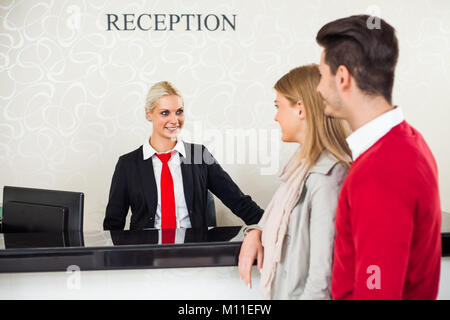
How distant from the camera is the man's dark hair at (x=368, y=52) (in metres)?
1.20

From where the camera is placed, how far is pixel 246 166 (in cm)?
425

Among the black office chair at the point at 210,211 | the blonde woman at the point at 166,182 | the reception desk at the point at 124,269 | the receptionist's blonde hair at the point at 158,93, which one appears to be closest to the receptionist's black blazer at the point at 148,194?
the blonde woman at the point at 166,182

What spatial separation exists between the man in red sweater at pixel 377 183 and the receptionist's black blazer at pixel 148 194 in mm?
2001

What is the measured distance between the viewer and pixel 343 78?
4.05ft

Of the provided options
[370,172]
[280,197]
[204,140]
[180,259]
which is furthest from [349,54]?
[204,140]

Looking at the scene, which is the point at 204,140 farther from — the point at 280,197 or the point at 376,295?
the point at 376,295

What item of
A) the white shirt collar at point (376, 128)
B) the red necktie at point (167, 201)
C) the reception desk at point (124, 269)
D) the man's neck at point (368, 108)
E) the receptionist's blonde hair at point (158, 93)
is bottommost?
the reception desk at point (124, 269)

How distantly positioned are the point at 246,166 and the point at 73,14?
6.15ft

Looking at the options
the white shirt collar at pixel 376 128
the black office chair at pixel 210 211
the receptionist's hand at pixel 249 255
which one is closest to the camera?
the white shirt collar at pixel 376 128

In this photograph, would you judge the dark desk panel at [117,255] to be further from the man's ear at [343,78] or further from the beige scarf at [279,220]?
the man's ear at [343,78]

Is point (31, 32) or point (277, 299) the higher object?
point (31, 32)

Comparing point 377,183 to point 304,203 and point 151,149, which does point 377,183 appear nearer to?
point 304,203

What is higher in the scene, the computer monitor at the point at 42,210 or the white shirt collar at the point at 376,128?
the white shirt collar at the point at 376,128

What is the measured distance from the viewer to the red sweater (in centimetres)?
104
